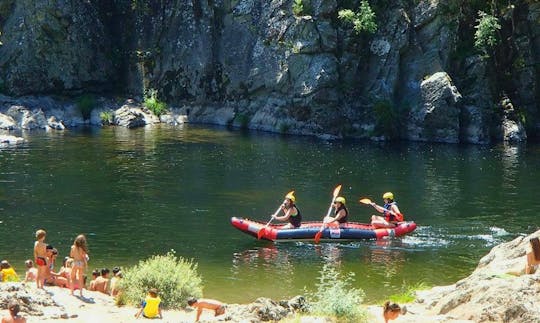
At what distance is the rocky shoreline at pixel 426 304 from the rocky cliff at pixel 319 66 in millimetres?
35794

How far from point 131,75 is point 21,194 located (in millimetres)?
32868

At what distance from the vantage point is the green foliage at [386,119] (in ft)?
181

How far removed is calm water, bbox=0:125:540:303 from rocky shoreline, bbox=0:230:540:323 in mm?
3908

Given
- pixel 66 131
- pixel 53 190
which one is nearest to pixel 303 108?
pixel 66 131

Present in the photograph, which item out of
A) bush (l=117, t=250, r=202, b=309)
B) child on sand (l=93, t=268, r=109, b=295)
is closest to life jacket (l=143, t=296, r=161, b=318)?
bush (l=117, t=250, r=202, b=309)

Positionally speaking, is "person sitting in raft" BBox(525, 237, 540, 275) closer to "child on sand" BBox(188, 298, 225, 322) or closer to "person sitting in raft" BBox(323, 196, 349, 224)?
"child on sand" BBox(188, 298, 225, 322)

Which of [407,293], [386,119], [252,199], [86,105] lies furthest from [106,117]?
[407,293]

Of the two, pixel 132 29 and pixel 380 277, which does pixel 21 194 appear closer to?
pixel 380 277

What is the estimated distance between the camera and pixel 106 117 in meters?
61.7

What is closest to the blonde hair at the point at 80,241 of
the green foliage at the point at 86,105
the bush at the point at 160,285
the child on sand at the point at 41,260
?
the child on sand at the point at 41,260

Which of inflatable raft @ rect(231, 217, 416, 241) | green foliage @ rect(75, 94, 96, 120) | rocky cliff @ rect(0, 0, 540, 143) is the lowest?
inflatable raft @ rect(231, 217, 416, 241)

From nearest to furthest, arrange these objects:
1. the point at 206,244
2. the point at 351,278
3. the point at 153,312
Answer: the point at 153,312 → the point at 351,278 → the point at 206,244

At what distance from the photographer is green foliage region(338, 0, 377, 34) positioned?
56.2 metres

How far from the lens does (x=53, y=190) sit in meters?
36.4
